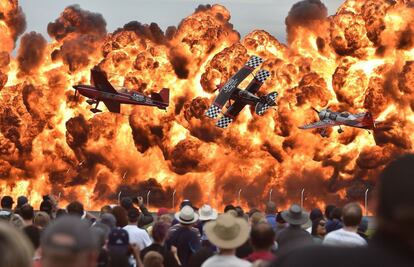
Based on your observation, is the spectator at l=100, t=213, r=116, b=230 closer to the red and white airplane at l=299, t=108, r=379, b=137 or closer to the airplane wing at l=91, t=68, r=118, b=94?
the red and white airplane at l=299, t=108, r=379, b=137

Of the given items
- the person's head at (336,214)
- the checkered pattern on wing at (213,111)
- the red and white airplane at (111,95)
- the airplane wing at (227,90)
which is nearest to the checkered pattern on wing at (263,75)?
the airplane wing at (227,90)

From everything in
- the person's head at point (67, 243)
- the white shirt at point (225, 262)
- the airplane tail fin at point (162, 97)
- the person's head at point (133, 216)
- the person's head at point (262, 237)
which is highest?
the airplane tail fin at point (162, 97)

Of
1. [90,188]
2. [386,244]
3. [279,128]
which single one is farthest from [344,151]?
[386,244]

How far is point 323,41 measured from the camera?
250 feet

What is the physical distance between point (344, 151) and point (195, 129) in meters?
12.7

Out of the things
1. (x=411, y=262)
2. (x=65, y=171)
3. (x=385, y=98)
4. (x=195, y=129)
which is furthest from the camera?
(x=65, y=171)

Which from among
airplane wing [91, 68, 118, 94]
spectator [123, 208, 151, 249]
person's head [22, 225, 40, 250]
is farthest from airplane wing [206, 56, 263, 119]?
person's head [22, 225, 40, 250]

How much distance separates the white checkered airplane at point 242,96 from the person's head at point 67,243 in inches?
2208

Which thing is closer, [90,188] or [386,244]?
[386,244]

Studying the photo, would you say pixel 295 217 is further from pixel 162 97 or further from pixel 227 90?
pixel 162 97

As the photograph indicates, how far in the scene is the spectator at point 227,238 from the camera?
35.1 feet

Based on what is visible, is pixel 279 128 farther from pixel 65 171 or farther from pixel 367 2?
pixel 65 171

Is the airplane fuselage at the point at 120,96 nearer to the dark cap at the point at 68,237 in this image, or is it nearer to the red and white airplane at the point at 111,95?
the red and white airplane at the point at 111,95

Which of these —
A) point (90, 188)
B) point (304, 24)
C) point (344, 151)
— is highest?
point (304, 24)
